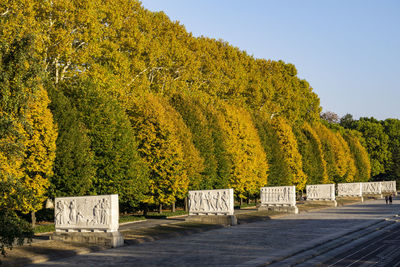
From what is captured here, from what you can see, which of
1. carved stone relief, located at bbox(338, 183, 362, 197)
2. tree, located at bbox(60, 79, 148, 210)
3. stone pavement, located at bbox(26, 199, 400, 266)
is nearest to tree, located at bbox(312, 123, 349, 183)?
carved stone relief, located at bbox(338, 183, 362, 197)

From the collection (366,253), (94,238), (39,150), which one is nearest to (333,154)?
(39,150)

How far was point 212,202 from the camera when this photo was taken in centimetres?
4806

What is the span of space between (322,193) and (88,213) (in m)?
52.2

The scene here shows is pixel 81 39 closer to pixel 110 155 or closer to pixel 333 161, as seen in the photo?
pixel 110 155

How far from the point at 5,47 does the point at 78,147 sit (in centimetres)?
2231

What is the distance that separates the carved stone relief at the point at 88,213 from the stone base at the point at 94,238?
13.7 inches

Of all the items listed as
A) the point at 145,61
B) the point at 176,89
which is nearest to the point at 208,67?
the point at 176,89

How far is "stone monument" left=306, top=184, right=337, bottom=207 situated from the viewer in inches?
3073

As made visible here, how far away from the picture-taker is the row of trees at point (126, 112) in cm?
3540

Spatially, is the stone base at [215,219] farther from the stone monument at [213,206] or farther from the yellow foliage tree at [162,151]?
the yellow foliage tree at [162,151]

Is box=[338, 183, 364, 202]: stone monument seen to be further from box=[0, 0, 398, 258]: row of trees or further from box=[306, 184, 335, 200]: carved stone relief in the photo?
box=[306, 184, 335, 200]: carved stone relief

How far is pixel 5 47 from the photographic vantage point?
22.5m

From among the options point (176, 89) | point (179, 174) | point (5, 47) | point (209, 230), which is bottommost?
point (209, 230)

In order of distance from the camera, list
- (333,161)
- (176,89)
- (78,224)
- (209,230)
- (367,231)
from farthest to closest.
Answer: (333,161) → (176,89) → (209,230) → (367,231) → (78,224)
